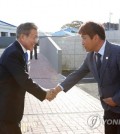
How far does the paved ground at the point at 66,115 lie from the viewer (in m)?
6.59

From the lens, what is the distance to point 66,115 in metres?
7.98

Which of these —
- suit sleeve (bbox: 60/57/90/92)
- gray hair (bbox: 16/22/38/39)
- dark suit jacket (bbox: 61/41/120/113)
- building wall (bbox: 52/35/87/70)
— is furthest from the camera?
building wall (bbox: 52/35/87/70)

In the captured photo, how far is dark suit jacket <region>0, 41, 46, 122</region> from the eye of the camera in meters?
3.63

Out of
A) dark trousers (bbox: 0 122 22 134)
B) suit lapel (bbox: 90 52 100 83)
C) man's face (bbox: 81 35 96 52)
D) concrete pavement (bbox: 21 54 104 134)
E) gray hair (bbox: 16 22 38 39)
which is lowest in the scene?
concrete pavement (bbox: 21 54 104 134)

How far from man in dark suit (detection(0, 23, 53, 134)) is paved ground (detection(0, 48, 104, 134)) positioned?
2243 mm

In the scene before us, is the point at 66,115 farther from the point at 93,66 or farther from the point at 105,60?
the point at 105,60

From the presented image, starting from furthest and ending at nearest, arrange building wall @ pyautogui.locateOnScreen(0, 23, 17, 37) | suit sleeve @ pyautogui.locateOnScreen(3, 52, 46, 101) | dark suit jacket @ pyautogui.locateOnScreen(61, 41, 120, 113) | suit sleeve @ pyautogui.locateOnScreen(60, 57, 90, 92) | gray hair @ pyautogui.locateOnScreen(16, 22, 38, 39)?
building wall @ pyautogui.locateOnScreen(0, 23, 17, 37) < suit sleeve @ pyautogui.locateOnScreen(60, 57, 90, 92) < gray hair @ pyautogui.locateOnScreen(16, 22, 38, 39) < suit sleeve @ pyautogui.locateOnScreen(3, 52, 46, 101) < dark suit jacket @ pyautogui.locateOnScreen(61, 41, 120, 113)

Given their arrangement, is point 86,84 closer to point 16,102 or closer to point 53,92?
point 53,92

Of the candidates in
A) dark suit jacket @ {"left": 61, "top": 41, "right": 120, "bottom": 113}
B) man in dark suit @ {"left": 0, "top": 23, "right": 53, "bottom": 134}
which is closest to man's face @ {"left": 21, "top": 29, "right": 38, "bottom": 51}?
man in dark suit @ {"left": 0, "top": 23, "right": 53, "bottom": 134}

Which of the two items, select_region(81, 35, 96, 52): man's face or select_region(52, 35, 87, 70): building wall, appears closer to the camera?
select_region(81, 35, 96, 52): man's face

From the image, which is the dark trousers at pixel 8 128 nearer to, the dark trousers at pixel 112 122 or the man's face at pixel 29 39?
the man's face at pixel 29 39

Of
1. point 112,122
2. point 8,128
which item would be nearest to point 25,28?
point 8,128

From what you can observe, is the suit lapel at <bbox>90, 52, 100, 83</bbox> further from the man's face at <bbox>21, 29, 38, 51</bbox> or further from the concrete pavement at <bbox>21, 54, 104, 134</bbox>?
the concrete pavement at <bbox>21, 54, 104, 134</bbox>

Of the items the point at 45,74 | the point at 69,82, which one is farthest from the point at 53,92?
the point at 45,74
